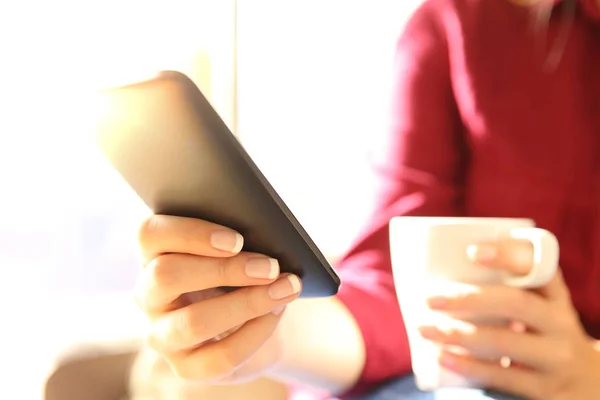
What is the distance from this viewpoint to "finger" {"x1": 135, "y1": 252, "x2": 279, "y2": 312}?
0.39 m

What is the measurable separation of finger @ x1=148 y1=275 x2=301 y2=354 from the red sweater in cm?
17

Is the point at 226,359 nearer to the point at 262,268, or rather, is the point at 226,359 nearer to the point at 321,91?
the point at 262,268

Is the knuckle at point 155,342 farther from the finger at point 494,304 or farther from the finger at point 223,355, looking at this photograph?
the finger at point 494,304

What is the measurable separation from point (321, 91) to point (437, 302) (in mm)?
786

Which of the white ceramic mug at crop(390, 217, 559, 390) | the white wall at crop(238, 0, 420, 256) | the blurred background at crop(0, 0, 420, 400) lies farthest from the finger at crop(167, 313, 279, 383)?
the white wall at crop(238, 0, 420, 256)

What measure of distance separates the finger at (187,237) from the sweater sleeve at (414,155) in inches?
8.5

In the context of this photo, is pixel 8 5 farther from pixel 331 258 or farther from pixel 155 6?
pixel 331 258

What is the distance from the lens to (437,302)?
1.27 ft

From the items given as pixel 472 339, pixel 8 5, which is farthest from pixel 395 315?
pixel 8 5

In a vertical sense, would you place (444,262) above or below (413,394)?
above

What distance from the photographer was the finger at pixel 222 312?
15.6 inches

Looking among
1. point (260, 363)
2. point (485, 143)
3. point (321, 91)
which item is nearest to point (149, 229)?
point (260, 363)

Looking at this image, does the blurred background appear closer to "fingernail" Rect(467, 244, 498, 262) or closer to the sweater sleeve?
the sweater sleeve

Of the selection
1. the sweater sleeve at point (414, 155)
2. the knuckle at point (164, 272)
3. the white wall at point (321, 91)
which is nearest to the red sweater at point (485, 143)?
the sweater sleeve at point (414, 155)
